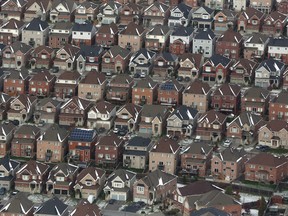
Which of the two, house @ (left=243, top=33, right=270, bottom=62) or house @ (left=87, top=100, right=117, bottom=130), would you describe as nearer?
house @ (left=87, top=100, right=117, bottom=130)

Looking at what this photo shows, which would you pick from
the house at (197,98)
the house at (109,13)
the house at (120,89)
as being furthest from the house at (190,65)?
the house at (109,13)

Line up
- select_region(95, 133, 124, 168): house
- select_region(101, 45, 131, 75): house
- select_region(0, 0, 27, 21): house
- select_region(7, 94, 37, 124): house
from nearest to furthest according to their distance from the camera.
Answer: select_region(95, 133, 124, 168): house
select_region(7, 94, 37, 124): house
select_region(101, 45, 131, 75): house
select_region(0, 0, 27, 21): house

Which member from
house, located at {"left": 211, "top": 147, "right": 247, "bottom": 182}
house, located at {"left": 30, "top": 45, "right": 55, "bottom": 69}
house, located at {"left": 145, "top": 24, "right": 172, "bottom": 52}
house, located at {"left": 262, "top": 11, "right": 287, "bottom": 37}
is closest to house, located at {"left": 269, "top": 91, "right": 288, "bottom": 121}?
house, located at {"left": 211, "top": 147, "right": 247, "bottom": 182}

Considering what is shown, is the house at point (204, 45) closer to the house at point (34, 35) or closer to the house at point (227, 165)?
the house at point (34, 35)

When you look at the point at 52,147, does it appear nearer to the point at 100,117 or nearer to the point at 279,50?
the point at 100,117

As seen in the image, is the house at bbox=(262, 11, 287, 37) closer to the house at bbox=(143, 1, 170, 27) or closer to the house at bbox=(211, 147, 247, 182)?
the house at bbox=(143, 1, 170, 27)

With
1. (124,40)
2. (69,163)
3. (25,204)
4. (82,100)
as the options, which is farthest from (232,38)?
(25,204)
